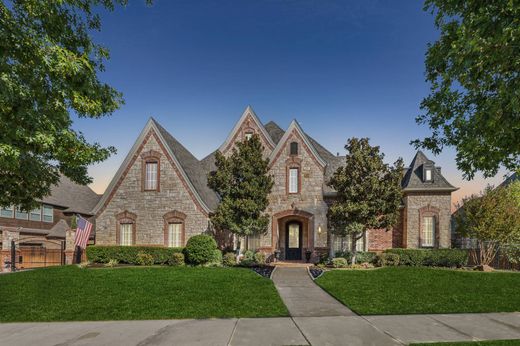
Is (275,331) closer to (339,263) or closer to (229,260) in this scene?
(229,260)

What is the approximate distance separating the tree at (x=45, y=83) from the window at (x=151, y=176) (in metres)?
13.7

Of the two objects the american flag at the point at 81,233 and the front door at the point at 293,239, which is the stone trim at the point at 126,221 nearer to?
the american flag at the point at 81,233

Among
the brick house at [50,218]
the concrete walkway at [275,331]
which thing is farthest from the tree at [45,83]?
the brick house at [50,218]

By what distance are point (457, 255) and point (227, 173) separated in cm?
1570

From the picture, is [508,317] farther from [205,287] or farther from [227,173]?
[227,173]

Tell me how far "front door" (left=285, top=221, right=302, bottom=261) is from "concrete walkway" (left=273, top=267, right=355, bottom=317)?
23.4 feet

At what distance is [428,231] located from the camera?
23359mm

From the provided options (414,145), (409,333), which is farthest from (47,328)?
(414,145)

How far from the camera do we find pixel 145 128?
76.9ft

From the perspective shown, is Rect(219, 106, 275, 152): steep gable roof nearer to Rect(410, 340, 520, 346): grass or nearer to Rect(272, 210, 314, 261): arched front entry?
Rect(272, 210, 314, 261): arched front entry

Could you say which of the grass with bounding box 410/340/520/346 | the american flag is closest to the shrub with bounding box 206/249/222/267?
the american flag

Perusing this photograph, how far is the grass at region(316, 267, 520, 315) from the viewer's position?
10.3 metres

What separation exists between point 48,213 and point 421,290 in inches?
1444

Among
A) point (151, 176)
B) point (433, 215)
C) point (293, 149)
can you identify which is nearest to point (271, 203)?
point (293, 149)
